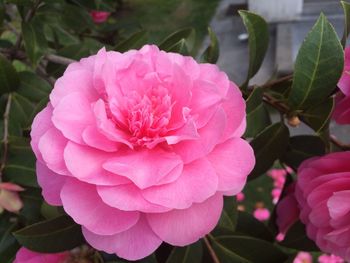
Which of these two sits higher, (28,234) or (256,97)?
(256,97)

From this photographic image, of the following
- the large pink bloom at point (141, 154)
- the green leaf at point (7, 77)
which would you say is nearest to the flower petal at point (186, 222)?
the large pink bloom at point (141, 154)

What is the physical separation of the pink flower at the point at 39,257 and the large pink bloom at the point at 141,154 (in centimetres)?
17

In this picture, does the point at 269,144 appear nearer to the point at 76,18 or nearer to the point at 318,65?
the point at 318,65

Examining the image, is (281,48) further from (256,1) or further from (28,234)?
(28,234)

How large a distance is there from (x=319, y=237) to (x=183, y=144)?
0.23 meters

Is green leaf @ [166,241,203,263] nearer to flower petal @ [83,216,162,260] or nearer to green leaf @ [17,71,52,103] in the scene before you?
flower petal @ [83,216,162,260]

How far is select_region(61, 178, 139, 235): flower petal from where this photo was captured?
425 mm

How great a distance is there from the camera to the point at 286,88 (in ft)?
2.17

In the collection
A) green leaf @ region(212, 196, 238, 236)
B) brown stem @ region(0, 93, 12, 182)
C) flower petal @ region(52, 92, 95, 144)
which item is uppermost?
flower petal @ region(52, 92, 95, 144)

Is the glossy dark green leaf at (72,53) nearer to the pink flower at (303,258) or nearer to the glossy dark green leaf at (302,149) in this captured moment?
the glossy dark green leaf at (302,149)

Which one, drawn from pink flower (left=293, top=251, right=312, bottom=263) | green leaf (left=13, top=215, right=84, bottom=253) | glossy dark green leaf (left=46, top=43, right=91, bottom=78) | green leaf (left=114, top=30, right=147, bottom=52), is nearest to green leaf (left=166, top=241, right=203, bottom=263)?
green leaf (left=13, top=215, right=84, bottom=253)

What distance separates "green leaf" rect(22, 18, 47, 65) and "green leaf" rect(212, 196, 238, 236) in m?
0.43

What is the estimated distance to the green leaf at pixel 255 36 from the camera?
2.02 feet

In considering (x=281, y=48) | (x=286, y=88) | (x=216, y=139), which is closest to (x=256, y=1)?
(x=281, y=48)
